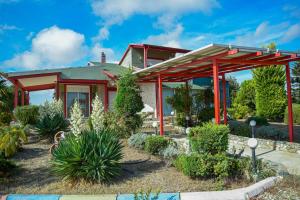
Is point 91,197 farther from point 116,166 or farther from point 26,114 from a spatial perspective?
point 26,114

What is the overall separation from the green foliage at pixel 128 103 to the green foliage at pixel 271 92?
11.0 m

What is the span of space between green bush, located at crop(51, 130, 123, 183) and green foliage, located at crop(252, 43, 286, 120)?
15.5 metres

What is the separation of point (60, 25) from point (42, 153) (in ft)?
31.9

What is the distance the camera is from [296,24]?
48.4ft

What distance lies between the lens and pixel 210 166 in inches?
249

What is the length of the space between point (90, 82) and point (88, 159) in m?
11.9

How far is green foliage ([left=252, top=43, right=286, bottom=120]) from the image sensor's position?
18.7m

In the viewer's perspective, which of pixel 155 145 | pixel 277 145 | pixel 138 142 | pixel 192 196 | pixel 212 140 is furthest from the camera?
pixel 138 142

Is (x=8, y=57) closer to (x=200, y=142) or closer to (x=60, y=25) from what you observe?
(x=60, y=25)

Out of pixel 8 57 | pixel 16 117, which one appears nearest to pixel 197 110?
pixel 16 117

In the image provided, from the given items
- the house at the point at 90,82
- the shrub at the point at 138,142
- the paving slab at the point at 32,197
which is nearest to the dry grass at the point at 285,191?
the paving slab at the point at 32,197

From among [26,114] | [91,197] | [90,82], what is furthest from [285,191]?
[90,82]

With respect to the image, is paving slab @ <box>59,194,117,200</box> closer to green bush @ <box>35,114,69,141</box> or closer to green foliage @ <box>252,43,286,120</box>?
green bush @ <box>35,114,69,141</box>

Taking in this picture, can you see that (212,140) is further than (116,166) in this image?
Yes
